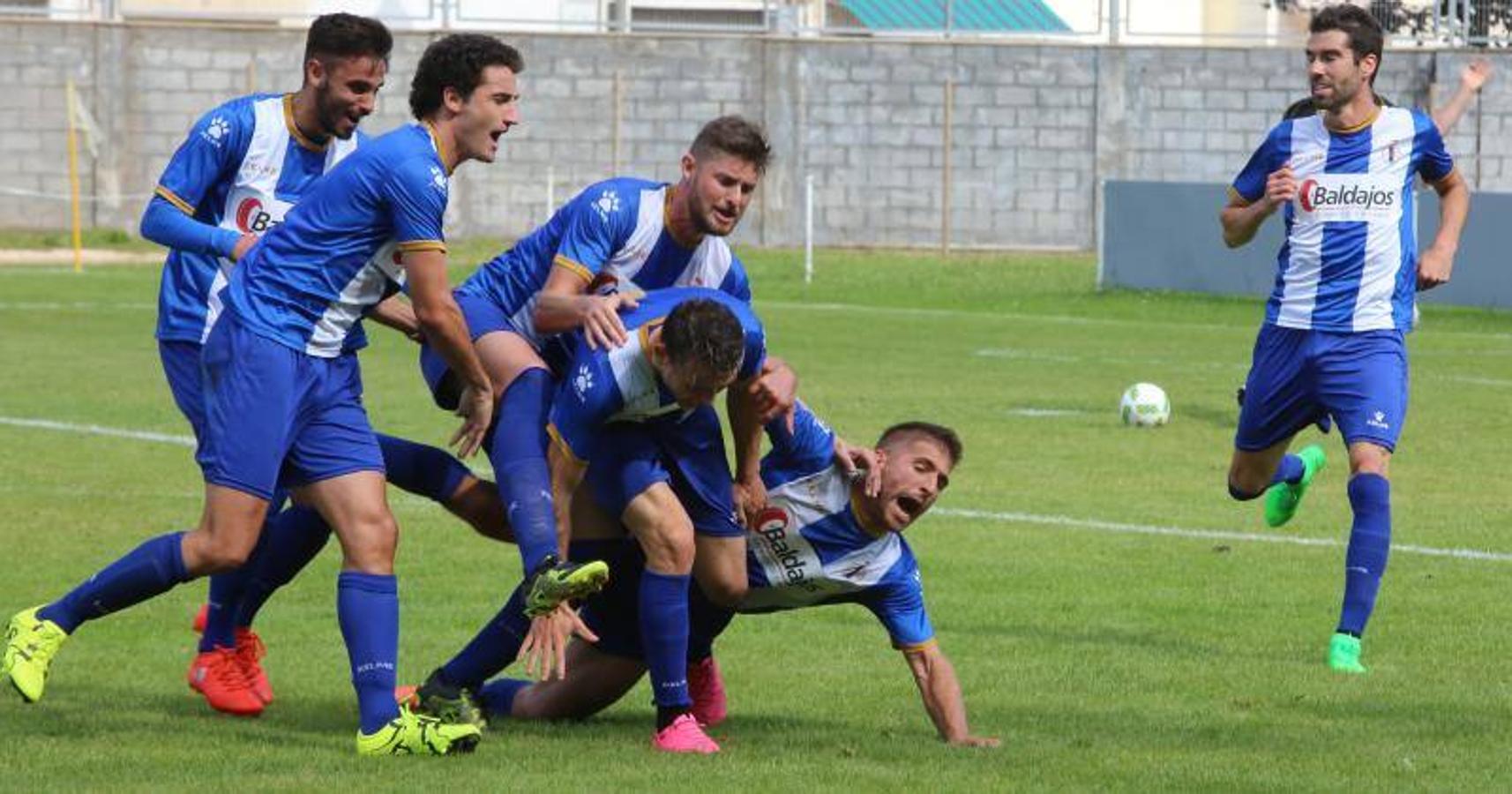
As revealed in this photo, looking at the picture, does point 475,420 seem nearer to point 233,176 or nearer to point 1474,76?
point 233,176

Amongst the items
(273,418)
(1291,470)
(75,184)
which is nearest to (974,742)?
(273,418)

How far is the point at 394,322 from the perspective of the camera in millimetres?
8141

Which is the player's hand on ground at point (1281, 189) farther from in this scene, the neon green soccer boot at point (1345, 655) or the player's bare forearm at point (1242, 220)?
the neon green soccer boot at point (1345, 655)

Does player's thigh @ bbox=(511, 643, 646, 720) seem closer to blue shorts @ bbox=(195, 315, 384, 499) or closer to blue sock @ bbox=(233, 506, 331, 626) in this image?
blue sock @ bbox=(233, 506, 331, 626)

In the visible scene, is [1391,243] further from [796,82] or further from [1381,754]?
[796,82]

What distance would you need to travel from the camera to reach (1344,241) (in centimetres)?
991

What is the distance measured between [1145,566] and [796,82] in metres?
29.5

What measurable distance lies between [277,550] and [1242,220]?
3935 millimetres

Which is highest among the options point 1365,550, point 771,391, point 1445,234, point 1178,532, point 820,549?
point 1445,234

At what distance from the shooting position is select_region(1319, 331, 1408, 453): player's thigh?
952 centimetres

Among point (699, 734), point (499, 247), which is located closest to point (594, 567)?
point (699, 734)

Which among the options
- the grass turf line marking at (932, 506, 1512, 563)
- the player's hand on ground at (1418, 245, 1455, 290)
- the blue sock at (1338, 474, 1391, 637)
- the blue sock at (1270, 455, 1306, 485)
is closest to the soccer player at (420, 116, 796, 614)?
the blue sock at (1338, 474, 1391, 637)

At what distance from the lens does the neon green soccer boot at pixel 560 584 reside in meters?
6.98

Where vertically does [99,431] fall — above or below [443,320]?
below
